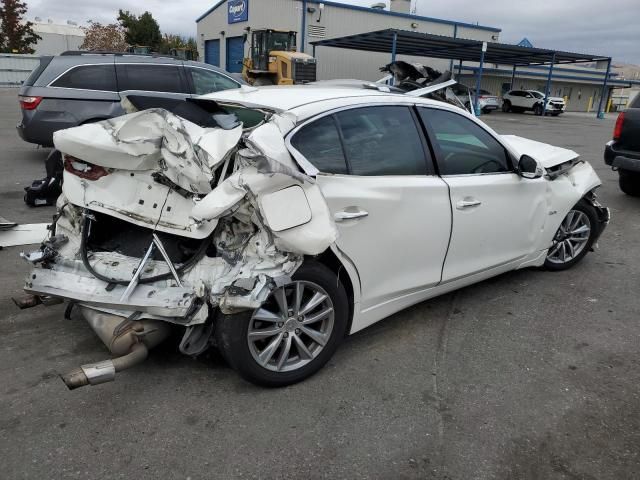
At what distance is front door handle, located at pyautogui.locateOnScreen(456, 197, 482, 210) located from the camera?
3566mm

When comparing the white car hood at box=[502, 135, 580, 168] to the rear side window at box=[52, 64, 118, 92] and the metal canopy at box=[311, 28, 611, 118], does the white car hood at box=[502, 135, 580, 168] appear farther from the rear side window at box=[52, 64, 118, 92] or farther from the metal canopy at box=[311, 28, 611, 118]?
the metal canopy at box=[311, 28, 611, 118]

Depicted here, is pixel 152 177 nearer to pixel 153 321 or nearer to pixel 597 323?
pixel 153 321

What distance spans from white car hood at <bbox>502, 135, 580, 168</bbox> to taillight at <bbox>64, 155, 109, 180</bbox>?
3.27 meters

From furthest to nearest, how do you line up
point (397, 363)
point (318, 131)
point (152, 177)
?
point (397, 363) → point (318, 131) → point (152, 177)

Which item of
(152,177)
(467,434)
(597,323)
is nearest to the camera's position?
(467,434)

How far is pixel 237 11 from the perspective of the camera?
3394cm

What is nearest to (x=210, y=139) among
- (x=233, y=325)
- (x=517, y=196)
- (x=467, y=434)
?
(x=233, y=325)

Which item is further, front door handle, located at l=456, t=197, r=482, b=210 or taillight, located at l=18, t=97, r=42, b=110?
taillight, located at l=18, t=97, r=42, b=110

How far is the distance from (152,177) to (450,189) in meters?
1.94

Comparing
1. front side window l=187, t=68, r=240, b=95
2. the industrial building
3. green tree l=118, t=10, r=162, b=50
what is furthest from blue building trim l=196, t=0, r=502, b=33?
front side window l=187, t=68, r=240, b=95

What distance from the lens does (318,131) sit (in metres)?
3.06

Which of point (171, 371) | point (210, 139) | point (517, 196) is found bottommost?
point (171, 371)

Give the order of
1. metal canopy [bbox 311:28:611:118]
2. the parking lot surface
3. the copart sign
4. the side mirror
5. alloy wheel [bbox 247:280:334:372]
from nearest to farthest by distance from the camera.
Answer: the parking lot surface, alloy wheel [bbox 247:280:334:372], the side mirror, metal canopy [bbox 311:28:611:118], the copart sign

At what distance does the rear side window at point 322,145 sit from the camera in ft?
9.78
